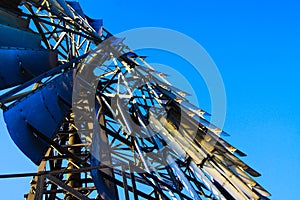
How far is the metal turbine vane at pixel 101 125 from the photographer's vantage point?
15.0 feet

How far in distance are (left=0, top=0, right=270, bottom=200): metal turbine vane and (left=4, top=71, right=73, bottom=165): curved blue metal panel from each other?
13mm

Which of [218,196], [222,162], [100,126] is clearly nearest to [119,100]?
[100,126]

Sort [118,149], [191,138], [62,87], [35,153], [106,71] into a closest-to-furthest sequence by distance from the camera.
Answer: [35,153]
[62,87]
[191,138]
[118,149]
[106,71]

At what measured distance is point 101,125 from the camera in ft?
23.0

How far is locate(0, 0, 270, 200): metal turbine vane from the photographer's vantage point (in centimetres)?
457

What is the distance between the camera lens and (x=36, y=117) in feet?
15.1

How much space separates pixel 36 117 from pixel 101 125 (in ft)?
8.18

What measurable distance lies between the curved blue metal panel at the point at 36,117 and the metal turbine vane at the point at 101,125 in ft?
0.04

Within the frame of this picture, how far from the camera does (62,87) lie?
6238mm

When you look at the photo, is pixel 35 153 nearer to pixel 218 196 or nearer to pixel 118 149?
pixel 218 196

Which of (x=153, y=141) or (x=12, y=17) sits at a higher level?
(x=12, y=17)

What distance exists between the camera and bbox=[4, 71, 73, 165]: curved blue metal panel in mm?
4002

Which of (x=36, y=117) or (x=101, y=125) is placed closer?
(x=36, y=117)

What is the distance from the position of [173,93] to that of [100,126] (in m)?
2.25
